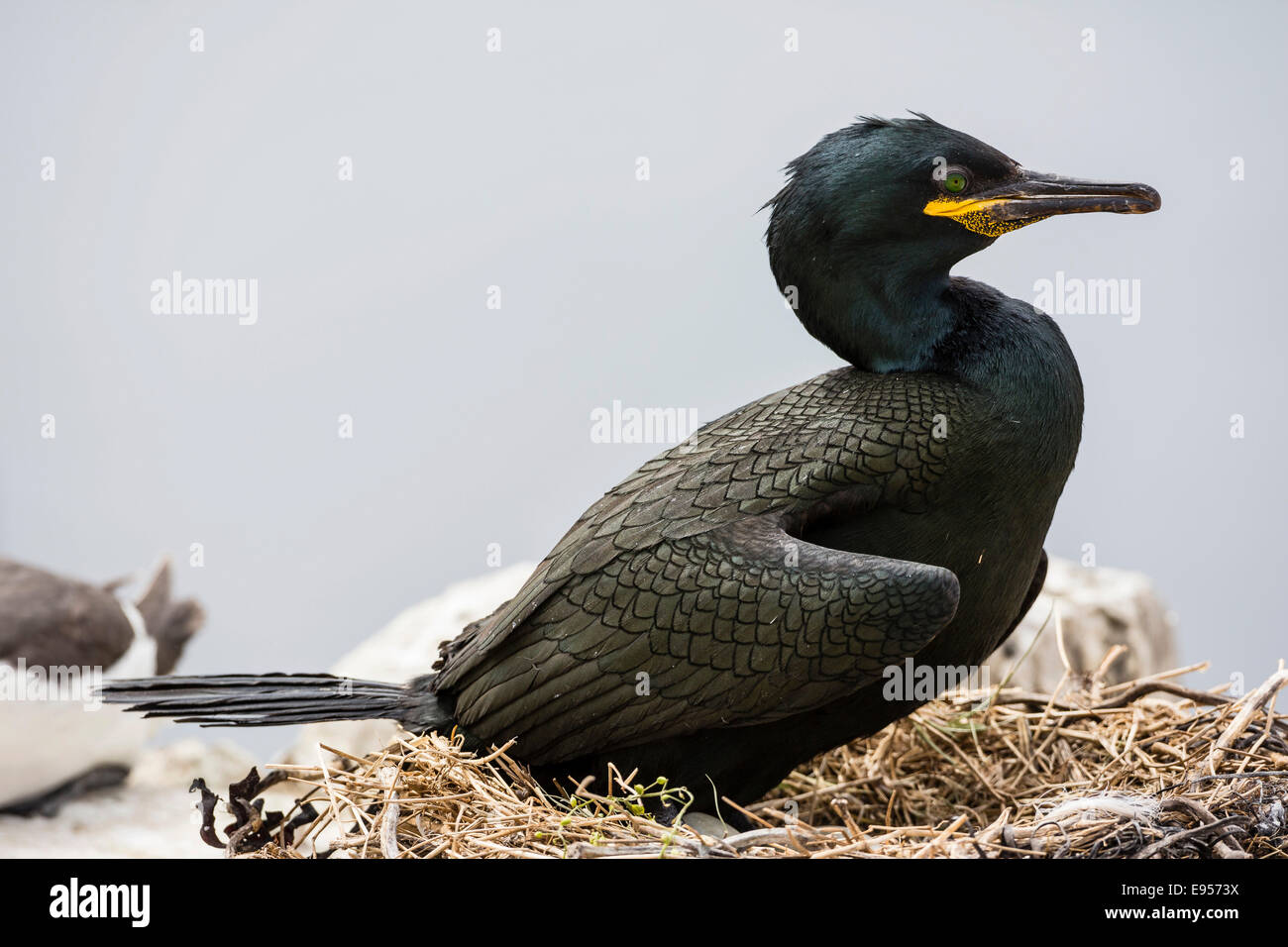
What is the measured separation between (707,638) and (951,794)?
122 centimetres

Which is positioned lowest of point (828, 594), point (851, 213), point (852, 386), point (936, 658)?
point (936, 658)

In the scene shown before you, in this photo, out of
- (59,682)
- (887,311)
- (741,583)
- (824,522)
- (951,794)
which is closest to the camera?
(741,583)

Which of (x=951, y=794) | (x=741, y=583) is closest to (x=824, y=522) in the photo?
(x=741, y=583)

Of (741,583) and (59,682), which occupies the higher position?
(741,583)

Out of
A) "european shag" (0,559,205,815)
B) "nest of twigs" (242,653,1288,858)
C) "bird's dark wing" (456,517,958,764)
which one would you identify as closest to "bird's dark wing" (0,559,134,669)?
"european shag" (0,559,205,815)

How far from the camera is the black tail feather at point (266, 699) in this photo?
2848mm

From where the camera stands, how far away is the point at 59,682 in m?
4.70

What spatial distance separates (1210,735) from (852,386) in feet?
4.08

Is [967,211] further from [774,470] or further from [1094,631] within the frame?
[1094,631]

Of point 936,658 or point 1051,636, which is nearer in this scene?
point 936,658
